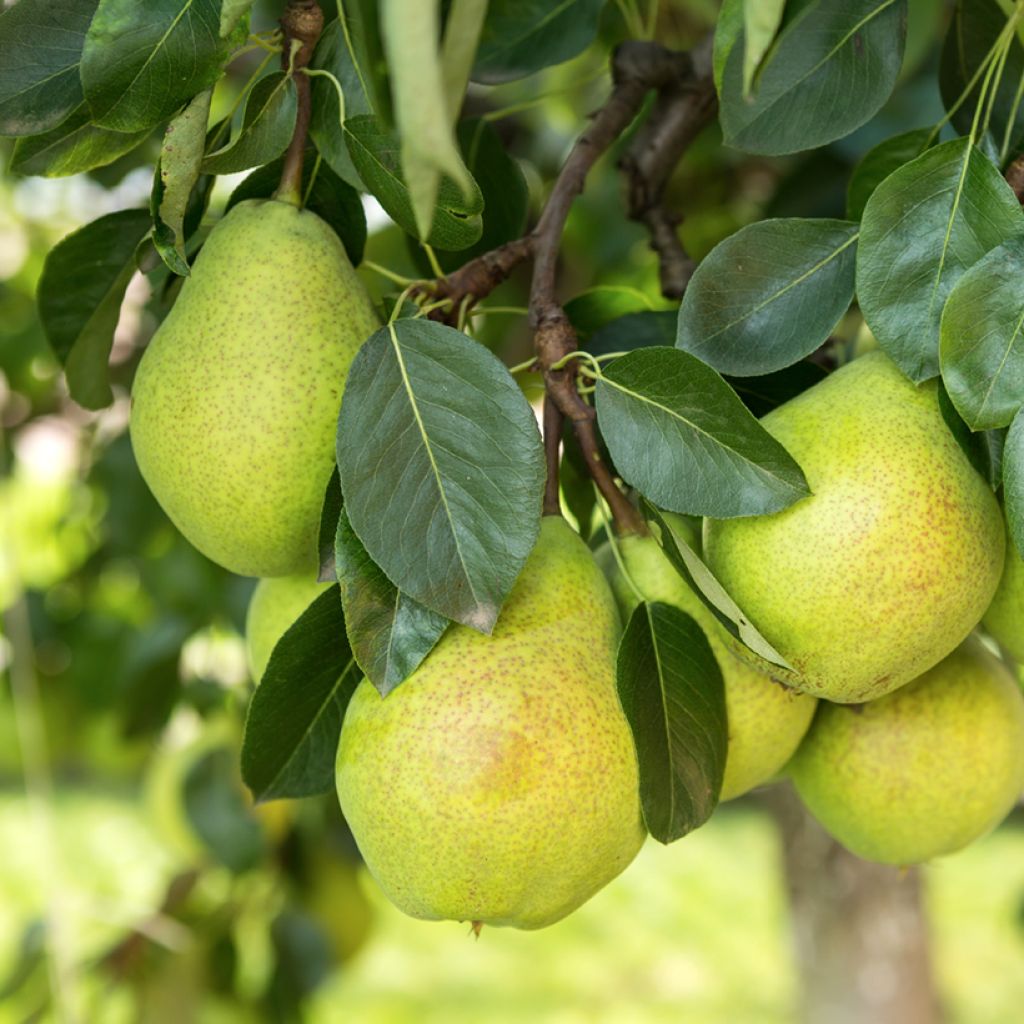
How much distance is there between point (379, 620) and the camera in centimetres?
64

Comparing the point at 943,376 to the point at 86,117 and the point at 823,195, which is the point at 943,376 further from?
the point at 823,195

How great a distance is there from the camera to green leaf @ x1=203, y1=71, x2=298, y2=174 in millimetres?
685

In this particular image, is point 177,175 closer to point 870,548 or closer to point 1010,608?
point 870,548

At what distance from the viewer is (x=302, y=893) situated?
63.2 inches

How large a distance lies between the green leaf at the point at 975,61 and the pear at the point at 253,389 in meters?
0.39

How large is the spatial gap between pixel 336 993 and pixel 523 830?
2.69m

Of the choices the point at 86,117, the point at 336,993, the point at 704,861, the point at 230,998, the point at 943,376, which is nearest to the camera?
the point at 943,376

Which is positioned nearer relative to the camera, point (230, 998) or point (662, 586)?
point (662, 586)

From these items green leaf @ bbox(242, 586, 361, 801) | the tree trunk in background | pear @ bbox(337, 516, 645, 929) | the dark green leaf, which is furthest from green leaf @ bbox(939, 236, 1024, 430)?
the tree trunk in background

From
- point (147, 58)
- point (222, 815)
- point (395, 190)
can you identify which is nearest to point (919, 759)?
point (395, 190)

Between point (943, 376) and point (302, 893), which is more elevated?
point (943, 376)

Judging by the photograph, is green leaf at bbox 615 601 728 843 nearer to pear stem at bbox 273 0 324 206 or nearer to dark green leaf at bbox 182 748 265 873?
pear stem at bbox 273 0 324 206

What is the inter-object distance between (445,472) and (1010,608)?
337mm

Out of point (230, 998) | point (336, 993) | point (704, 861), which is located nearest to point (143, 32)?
point (230, 998)
